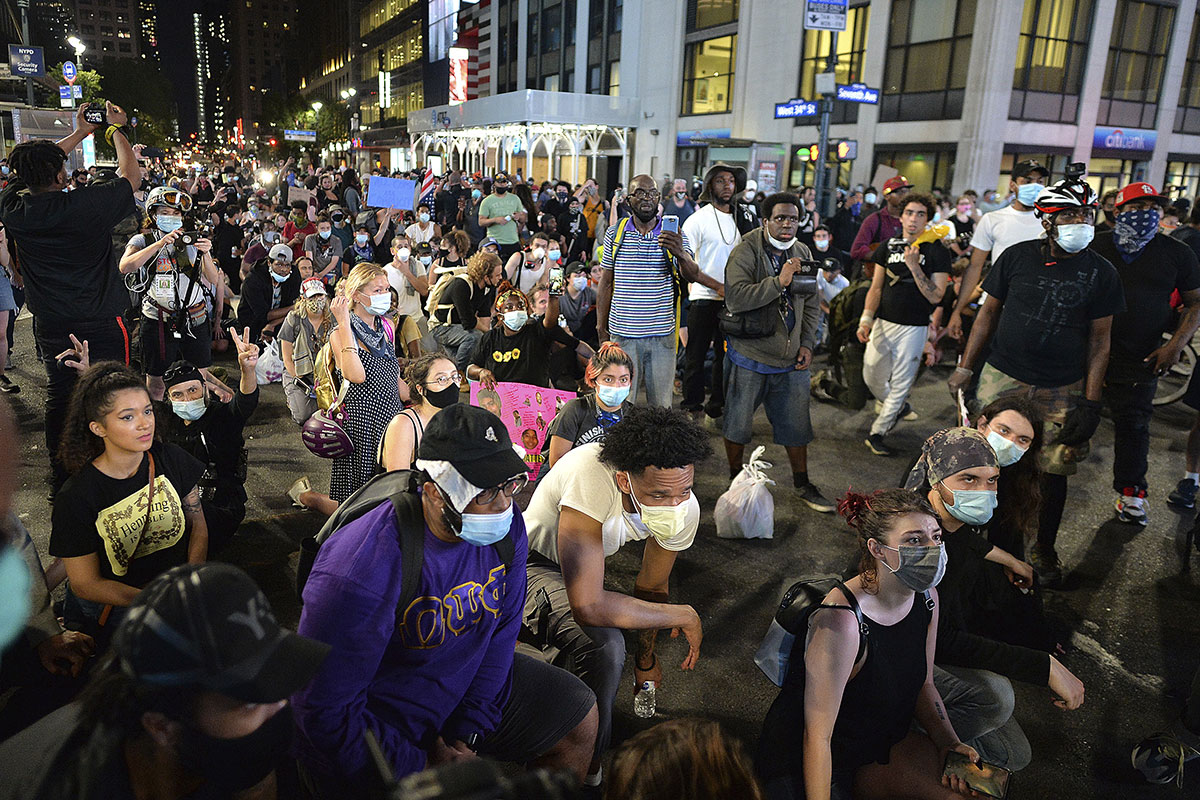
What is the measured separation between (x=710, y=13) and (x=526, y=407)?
29.4 meters

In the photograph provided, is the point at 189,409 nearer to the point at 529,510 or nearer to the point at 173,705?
the point at 529,510

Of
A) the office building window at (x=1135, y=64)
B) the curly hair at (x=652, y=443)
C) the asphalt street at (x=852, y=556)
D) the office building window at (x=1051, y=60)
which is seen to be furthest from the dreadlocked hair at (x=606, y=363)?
the office building window at (x=1135, y=64)

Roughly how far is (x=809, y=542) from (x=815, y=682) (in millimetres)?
2920

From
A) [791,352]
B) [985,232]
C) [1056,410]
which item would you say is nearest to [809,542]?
[791,352]

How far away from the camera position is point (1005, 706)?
301 centimetres

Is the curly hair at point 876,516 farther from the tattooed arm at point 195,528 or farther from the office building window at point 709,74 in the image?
the office building window at point 709,74

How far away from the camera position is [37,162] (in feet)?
15.1

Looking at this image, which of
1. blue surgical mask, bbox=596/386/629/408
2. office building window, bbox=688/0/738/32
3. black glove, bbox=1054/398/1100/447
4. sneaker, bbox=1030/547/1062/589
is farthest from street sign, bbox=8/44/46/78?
sneaker, bbox=1030/547/1062/589

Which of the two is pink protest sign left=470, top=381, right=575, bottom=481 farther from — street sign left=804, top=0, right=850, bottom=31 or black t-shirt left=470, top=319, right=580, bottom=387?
street sign left=804, top=0, right=850, bottom=31

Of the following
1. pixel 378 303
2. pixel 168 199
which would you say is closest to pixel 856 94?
pixel 168 199

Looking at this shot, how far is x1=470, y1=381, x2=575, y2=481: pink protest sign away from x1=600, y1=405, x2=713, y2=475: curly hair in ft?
7.13

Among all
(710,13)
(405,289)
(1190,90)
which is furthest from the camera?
(710,13)

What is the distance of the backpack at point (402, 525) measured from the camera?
2.24m

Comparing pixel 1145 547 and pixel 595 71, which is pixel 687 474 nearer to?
pixel 1145 547
